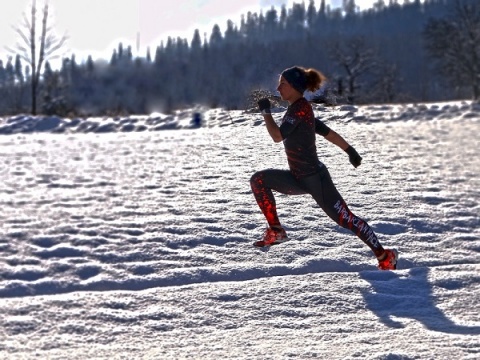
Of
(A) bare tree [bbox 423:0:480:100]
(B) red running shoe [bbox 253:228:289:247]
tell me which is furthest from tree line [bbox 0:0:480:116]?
(B) red running shoe [bbox 253:228:289:247]

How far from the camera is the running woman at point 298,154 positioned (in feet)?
6.95

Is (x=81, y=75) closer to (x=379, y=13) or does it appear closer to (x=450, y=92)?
(x=379, y=13)

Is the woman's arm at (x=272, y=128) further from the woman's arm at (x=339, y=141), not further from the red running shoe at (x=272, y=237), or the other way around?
the red running shoe at (x=272, y=237)

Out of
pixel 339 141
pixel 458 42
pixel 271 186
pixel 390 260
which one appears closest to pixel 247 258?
pixel 390 260

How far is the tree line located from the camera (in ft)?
8.53

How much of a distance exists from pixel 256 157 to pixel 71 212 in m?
3.81

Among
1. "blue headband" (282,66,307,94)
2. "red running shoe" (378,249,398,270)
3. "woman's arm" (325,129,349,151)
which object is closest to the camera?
A: "blue headband" (282,66,307,94)

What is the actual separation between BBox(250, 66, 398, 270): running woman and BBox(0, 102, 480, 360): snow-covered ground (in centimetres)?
21

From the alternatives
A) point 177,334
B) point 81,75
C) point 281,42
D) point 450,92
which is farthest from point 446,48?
point 177,334

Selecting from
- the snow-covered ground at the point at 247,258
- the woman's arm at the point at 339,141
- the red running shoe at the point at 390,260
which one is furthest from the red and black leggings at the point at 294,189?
the red running shoe at the point at 390,260

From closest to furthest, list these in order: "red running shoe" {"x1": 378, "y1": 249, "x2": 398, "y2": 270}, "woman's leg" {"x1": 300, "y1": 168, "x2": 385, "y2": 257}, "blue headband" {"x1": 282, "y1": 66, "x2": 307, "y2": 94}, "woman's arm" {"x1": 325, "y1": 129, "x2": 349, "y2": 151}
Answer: "blue headband" {"x1": 282, "y1": 66, "x2": 307, "y2": 94} → "woman's arm" {"x1": 325, "y1": 129, "x2": 349, "y2": 151} → "woman's leg" {"x1": 300, "y1": 168, "x2": 385, "y2": 257} → "red running shoe" {"x1": 378, "y1": 249, "x2": 398, "y2": 270}

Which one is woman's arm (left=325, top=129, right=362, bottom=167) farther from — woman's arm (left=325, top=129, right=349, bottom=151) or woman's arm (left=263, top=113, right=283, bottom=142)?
woman's arm (left=263, top=113, right=283, bottom=142)

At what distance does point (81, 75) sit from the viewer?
336 cm

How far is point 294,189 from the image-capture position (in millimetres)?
2502
